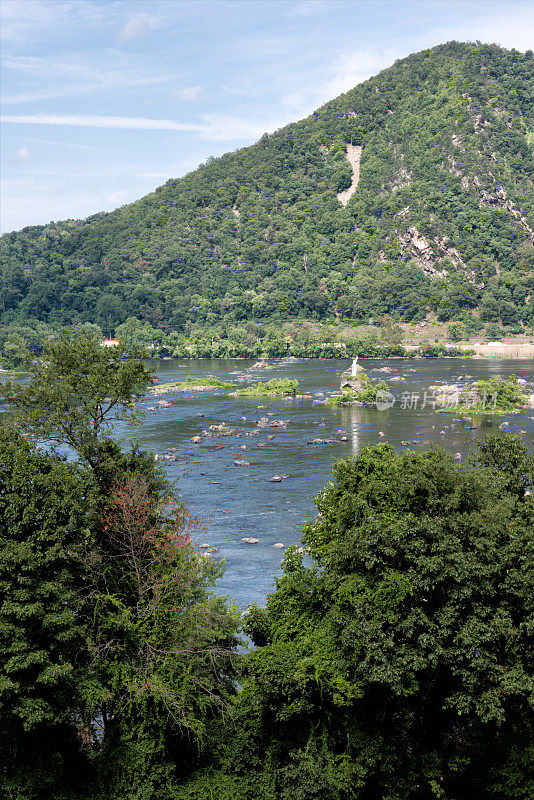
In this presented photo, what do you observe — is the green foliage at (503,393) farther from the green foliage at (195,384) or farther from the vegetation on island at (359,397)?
the green foliage at (195,384)

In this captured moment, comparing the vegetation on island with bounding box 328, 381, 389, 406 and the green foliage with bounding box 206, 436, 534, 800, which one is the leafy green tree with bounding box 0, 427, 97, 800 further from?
the vegetation on island with bounding box 328, 381, 389, 406

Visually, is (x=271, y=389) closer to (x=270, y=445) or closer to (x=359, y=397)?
(x=359, y=397)

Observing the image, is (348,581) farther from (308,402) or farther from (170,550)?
(308,402)

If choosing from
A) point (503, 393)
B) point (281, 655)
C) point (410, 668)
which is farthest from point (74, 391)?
point (503, 393)

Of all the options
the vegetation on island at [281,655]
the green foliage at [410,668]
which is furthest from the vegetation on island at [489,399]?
the green foliage at [410,668]

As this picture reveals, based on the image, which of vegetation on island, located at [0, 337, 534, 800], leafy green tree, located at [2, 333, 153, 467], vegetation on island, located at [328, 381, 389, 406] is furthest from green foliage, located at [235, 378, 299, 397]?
vegetation on island, located at [0, 337, 534, 800]

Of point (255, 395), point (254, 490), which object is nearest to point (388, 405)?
point (255, 395)
